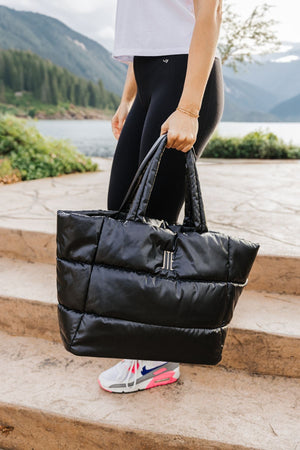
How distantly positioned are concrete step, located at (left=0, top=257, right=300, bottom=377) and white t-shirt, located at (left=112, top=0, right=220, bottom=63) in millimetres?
1089

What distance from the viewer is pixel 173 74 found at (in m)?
1.01

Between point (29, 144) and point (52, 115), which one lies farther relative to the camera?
point (52, 115)

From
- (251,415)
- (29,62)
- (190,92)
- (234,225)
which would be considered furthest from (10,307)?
(29,62)

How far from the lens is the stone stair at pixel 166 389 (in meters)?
1.12

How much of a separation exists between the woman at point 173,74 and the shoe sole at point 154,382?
2.05 feet

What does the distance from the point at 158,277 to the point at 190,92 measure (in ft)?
1.68

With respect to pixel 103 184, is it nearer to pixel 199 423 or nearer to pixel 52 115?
pixel 199 423

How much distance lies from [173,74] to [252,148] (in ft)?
23.9

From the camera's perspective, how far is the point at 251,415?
3.89 ft

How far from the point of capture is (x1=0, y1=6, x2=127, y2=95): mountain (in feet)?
235

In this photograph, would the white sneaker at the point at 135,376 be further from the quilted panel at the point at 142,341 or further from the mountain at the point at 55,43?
the mountain at the point at 55,43

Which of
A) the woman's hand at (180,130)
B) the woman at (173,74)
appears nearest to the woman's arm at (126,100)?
the woman at (173,74)

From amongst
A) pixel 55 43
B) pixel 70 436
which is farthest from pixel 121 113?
pixel 55 43

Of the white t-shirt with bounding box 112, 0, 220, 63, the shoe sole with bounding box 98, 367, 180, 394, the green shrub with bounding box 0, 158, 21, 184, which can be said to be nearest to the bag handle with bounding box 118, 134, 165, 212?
the white t-shirt with bounding box 112, 0, 220, 63
